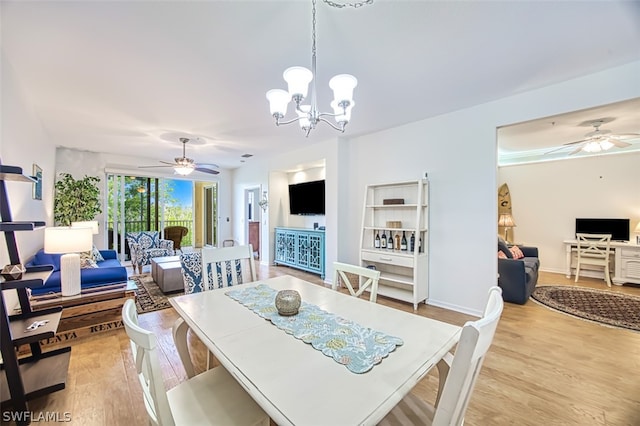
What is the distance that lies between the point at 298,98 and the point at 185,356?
1.76m

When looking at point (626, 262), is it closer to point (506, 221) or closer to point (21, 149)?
point (506, 221)

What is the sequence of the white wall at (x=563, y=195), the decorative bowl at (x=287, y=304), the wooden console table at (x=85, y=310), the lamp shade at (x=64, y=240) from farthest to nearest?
1. the white wall at (x=563, y=195)
2. the wooden console table at (x=85, y=310)
3. the lamp shade at (x=64, y=240)
4. the decorative bowl at (x=287, y=304)

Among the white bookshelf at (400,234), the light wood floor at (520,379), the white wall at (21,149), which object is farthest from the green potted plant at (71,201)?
the white bookshelf at (400,234)

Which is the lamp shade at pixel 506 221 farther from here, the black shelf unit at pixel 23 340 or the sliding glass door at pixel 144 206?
the sliding glass door at pixel 144 206

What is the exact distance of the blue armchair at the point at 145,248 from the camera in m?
5.38

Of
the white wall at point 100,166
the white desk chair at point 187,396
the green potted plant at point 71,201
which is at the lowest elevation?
the white desk chair at point 187,396

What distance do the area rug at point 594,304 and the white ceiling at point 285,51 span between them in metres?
2.54

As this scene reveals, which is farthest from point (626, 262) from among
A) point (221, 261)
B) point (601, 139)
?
point (221, 261)

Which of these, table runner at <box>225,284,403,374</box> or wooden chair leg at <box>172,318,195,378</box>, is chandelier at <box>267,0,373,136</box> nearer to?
A: table runner at <box>225,284,403,374</box>

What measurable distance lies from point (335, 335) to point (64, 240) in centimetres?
277

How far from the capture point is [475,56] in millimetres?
2234

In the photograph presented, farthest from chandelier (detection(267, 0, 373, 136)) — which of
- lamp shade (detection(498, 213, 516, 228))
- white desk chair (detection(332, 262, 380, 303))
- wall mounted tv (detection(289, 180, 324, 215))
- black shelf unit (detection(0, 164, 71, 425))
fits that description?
lamp shade (detection(498, 213, 516, 228))

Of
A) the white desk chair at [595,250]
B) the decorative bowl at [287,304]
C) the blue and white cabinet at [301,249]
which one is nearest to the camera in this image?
the decorative bowl at [287,304]

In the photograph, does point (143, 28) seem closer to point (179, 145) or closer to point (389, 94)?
point (389, 94)
